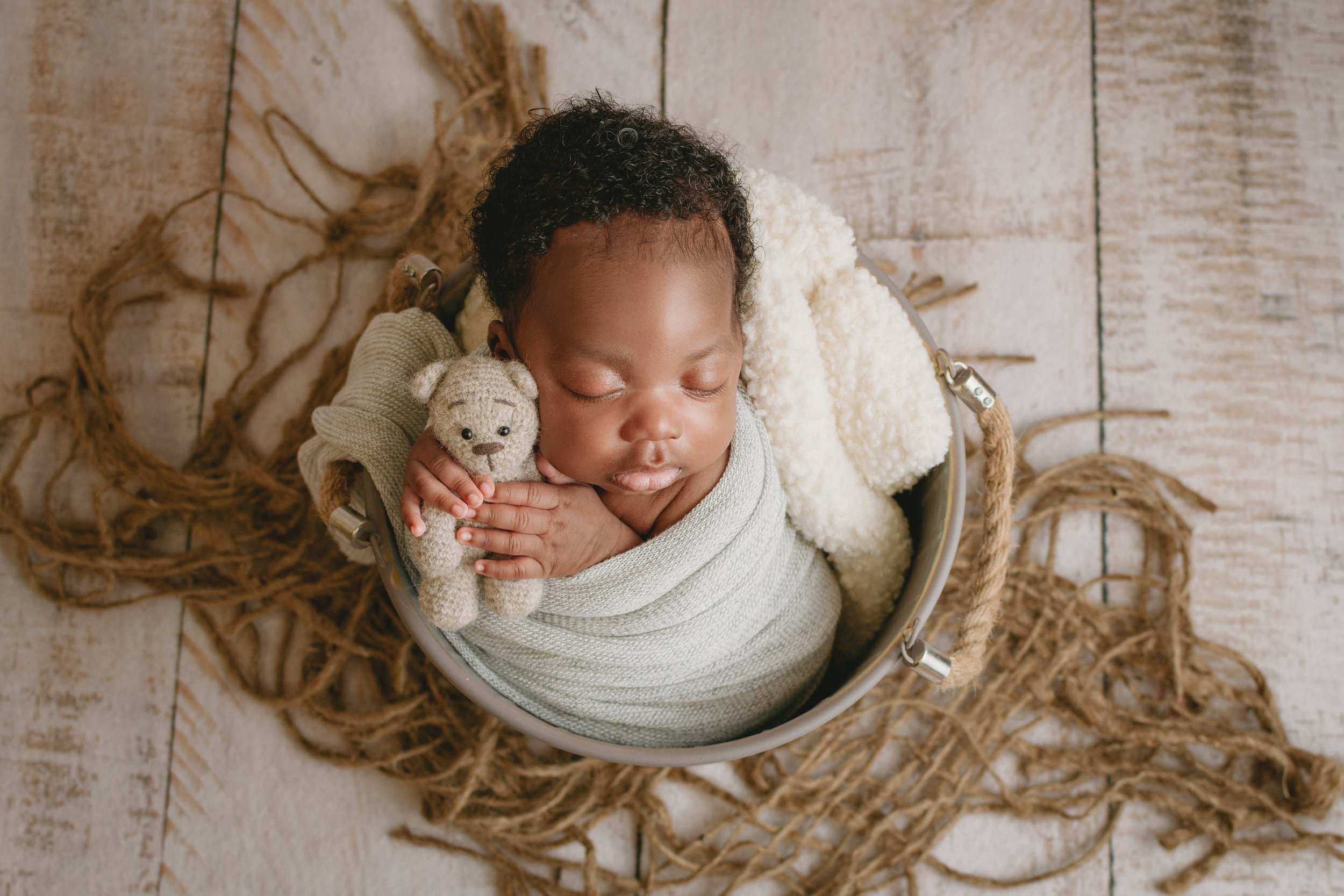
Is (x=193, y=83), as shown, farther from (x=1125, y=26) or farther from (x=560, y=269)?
(x=1125, y=26)

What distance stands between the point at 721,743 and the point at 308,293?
0.74 metres

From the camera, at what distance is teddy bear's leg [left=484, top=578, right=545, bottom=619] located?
0.78m

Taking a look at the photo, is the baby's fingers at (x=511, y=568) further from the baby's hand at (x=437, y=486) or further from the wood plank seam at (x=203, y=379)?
the wood plank seam at (x=203, y=379)

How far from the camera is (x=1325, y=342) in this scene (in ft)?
3.84

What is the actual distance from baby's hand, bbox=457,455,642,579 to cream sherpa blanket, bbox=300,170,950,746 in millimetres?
77

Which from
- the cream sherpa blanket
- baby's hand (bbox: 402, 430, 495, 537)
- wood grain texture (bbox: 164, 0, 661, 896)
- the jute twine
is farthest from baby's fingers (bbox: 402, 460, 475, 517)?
wood grain texture (bbox: 164, 0, 661, 896)

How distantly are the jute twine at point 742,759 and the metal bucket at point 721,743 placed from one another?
225 millimetres

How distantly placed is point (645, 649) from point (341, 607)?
1.41 ft

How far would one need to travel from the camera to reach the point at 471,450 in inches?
28.2

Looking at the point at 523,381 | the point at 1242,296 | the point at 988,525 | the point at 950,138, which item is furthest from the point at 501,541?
the point at 1242,296

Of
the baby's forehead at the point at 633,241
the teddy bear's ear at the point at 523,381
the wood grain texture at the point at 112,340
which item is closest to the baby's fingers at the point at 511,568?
the teddy bear's ear at the point at 523,381

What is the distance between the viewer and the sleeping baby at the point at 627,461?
731mm

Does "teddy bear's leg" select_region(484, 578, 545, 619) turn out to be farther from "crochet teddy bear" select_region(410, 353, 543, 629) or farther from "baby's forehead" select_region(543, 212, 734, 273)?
"baby's forehead" select_region(543, 212, 734, 273)

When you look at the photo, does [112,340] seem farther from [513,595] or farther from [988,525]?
[988,525]
